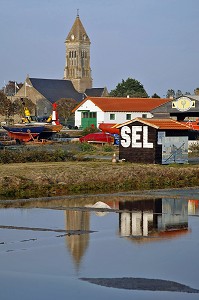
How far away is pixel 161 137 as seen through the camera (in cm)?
3938

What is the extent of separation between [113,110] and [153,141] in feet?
143

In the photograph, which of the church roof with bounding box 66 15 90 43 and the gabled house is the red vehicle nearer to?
the gabled house

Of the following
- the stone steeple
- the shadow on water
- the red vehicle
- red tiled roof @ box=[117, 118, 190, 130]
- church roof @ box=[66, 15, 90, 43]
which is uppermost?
church roof @ box=[66, 15, 90, 43]

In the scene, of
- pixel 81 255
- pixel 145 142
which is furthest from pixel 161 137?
pixel 81 255

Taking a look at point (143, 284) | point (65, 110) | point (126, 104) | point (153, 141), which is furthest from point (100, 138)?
point (65, 110)

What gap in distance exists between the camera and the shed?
3931 centimetres

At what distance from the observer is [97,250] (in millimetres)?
18219

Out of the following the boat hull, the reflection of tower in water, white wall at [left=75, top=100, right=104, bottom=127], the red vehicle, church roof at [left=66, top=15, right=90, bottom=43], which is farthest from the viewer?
church roof at [left=66, top=15, right=90, bottom=43]

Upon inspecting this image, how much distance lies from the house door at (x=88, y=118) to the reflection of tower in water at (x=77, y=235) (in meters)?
60.8

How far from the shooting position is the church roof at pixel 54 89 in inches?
5694

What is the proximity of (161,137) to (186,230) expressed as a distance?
1849 cm

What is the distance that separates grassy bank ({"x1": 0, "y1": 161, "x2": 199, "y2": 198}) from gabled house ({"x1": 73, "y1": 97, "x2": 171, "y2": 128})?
44.5 m

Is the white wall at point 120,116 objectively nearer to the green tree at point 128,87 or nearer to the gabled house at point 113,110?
the gabled house at point 113,110

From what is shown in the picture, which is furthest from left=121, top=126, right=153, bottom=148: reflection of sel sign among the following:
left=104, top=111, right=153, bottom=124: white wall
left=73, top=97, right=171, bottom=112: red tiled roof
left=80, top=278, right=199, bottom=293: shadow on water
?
left=104, top=111, right=153, bottom=124: white wall
